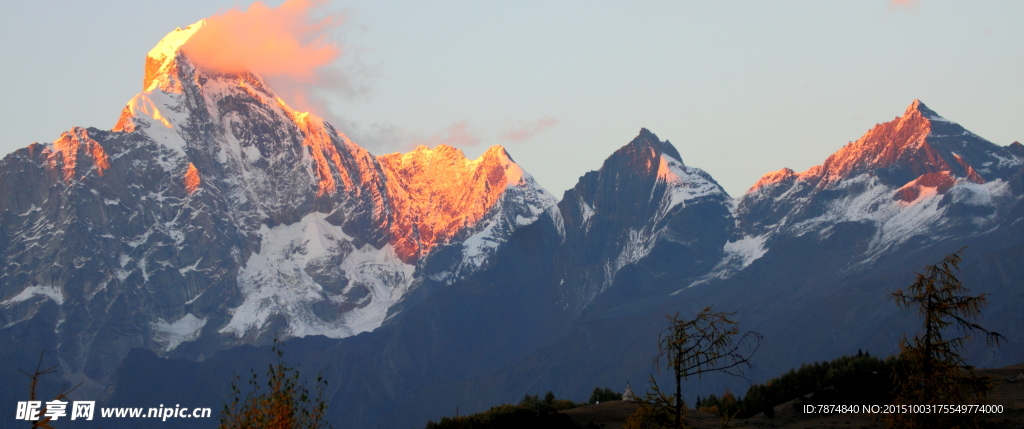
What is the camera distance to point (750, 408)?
8750 centimetres

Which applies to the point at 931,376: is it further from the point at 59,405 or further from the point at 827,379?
the point at 827,379

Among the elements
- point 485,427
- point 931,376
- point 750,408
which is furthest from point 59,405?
point 750,408

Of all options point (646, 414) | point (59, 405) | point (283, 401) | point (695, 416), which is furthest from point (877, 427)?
point (59, 405)

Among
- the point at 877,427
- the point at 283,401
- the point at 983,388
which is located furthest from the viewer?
the point at 877,427

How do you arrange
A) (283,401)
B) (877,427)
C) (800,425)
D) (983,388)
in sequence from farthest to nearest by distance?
(800,425) < (877,427) < (283,401) < (983,388)

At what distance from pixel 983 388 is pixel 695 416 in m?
34.6

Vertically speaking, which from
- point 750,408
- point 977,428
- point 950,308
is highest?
point 750,408

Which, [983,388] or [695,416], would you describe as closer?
[983,388]

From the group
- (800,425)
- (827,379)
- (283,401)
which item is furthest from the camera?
(827,379)

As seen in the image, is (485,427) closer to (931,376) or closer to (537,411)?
(537,411)

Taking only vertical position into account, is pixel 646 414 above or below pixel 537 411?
below

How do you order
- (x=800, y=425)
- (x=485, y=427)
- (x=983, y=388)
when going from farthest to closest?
(x=485, y=427) → (x=800, y=425) → (x=983, y=388)

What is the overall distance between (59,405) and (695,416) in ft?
146

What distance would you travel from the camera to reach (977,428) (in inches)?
1902
